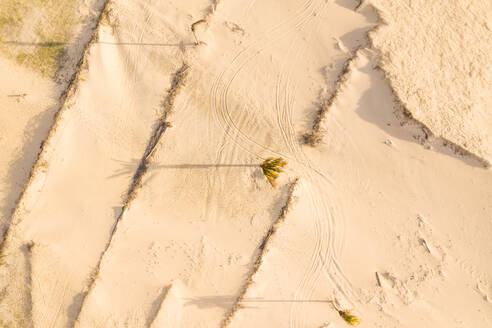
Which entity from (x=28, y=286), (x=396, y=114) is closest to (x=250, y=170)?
(x=396, y=114)

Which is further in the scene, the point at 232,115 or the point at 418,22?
the point at 232,115

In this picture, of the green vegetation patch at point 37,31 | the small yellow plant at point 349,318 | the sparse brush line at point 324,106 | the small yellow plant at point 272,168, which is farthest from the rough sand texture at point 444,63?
the green vegetation patch at point 37,31

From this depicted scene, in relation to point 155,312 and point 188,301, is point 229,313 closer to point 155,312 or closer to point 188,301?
point 188,301

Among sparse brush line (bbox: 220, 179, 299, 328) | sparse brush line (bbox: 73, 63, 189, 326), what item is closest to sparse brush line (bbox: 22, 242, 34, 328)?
sparse brush line (bbox: 73, 63, 189, 326)

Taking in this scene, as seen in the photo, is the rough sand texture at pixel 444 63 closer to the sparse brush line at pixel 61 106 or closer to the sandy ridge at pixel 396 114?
the sandy ridge at pixel 396 114

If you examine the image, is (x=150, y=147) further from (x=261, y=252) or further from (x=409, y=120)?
(x=409, y=120)

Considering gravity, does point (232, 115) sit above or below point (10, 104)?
above

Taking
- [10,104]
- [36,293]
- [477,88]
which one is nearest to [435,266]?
[477,88]
